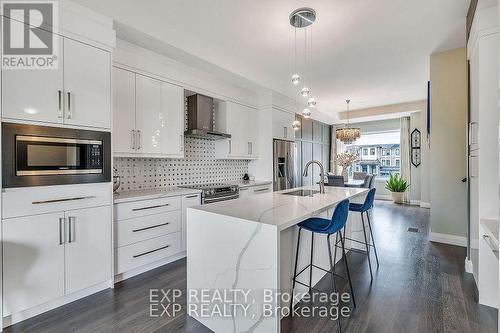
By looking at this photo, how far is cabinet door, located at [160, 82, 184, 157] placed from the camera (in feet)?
Result: 10.5

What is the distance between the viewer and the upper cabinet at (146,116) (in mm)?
2756

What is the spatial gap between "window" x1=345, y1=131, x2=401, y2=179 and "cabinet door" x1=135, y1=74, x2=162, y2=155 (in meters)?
7.11

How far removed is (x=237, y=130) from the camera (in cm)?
435

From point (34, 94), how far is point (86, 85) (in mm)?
399

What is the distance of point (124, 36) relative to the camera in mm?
2697

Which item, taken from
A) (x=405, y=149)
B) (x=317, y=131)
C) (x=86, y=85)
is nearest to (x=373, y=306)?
(x=86, y=85)

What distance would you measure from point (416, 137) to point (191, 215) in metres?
7.47

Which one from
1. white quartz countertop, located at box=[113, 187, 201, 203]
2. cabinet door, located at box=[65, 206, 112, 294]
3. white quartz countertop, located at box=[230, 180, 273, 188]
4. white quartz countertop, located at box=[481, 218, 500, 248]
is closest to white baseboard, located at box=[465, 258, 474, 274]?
white quartz countertop, located at box=[481, 218, 500, 248]

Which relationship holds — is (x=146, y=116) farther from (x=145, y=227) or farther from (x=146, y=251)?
(x=146, y=251)

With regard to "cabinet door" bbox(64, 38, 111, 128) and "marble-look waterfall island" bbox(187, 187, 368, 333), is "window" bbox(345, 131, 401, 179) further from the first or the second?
"cabinet door" bbox(64, 38, 111, 128)

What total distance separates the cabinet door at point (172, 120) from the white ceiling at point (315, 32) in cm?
57

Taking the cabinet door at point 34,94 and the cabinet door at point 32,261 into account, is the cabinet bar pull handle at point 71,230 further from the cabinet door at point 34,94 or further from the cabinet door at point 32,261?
the cabinet door at point 34,94

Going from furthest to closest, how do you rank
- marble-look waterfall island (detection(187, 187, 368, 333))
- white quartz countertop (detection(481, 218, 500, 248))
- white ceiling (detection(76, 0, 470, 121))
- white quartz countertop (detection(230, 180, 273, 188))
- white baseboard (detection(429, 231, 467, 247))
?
1. white quartz countertop (detection(230, 180, 273, 188))
2. white baseboard (detection(429, 231, 467, 247))
3. white ceiling (detection(76, 0, 470, 121))
4. white quartz countertop (detection(481, 218, 500, 248))
5. marble-look waterfall island (detection(187, 187, 368, 333))

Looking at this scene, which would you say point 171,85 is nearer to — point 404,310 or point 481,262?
point 404,310
